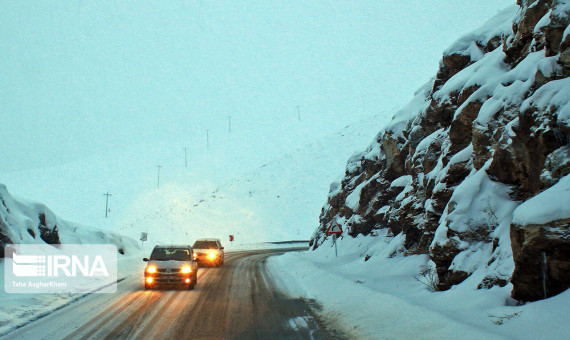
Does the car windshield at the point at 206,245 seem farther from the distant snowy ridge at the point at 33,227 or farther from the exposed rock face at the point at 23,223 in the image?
the exposed rock face at the point at 23,223

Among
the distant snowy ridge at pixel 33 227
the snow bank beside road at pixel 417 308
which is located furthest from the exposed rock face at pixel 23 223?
the snow bank beside road at pixel 417 308

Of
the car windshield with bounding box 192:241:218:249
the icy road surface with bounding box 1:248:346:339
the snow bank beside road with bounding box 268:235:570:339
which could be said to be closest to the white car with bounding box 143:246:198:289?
the icy road surface with bounding box 1:248:346:339

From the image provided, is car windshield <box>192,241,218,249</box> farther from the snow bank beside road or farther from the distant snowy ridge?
the snow bank beside road

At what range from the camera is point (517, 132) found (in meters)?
8.75

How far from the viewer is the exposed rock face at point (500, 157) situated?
6633mm

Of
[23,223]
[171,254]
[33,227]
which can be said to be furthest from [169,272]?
[33,227]

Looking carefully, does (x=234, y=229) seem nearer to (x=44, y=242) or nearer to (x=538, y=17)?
(x=44, y=242)

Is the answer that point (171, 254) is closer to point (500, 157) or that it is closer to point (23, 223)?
point (23, 223)

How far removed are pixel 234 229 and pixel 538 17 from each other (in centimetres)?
5776

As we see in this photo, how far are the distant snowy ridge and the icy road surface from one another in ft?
17.6

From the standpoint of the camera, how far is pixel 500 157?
9.41 metres

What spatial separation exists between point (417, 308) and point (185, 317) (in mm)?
5206

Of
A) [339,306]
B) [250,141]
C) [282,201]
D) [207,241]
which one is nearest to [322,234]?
[207,241]

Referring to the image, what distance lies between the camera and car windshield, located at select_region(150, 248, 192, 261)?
15.5 metres
